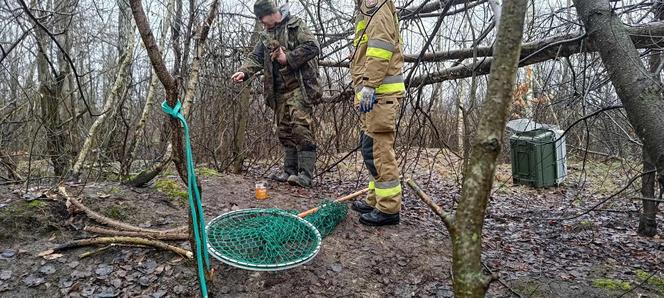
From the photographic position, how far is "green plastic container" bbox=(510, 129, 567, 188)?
6582mm

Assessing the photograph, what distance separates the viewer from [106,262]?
262cm

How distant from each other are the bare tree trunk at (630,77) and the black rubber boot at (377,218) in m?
1.94

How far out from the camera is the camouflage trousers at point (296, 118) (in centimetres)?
439

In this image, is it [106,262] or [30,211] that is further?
[30,211]

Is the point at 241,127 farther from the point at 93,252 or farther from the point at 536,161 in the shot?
the point at 536,161

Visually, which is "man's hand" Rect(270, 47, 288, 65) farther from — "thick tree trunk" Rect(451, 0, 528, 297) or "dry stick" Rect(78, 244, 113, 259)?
"thick tree trunk" Rect(451, 0, 528, 297)

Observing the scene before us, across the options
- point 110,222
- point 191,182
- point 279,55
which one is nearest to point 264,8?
point 279,55

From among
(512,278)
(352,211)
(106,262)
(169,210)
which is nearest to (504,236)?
(512,278)

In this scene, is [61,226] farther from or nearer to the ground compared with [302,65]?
nearer to the ground

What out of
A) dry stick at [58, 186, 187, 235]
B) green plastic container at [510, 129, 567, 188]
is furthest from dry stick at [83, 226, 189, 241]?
green plastic container at [510, 129, 567, 188]

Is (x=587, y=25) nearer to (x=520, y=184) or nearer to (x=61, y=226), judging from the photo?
(x=61, y=226)

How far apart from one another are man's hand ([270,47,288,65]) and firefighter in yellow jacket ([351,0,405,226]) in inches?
37.2

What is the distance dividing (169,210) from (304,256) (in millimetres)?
1349

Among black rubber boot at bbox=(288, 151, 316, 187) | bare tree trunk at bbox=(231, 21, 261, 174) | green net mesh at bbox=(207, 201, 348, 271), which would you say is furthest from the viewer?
bare tree trunk at bbox=(231, 21, 261, 174)
